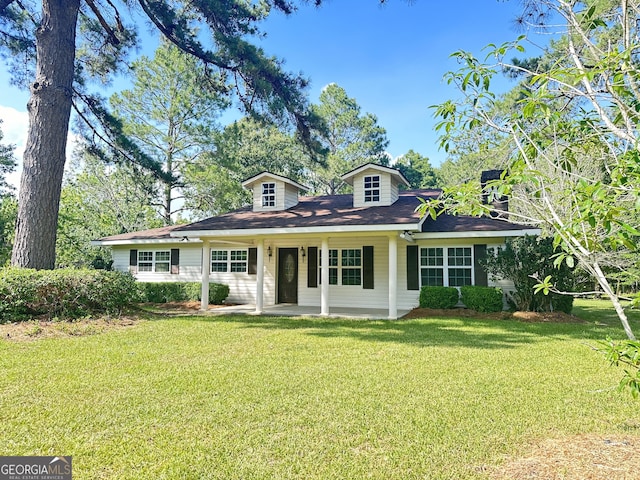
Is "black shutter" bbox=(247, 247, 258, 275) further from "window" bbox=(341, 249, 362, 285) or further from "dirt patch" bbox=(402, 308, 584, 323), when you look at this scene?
"dirt patch" bbox=(402, 308, 584, 323)

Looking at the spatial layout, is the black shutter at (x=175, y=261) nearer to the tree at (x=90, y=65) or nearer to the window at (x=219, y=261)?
the window at (x=219, y=261)

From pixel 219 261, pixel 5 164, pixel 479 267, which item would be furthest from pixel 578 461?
pixel 5 164

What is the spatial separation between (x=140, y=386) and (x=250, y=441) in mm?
2161

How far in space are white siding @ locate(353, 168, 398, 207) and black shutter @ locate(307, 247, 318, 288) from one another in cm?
225

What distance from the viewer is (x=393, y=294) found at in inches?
434

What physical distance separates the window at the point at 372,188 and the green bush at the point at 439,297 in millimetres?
3421

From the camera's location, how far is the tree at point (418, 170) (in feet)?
135

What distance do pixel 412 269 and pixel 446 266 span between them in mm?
1044

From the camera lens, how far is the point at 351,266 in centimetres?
1388

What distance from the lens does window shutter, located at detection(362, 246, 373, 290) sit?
13508 mm

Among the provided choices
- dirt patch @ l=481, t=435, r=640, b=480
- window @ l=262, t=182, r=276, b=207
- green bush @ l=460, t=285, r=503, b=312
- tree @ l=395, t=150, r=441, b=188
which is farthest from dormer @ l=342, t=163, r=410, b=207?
tree @ l=395, t=150, r=441, b=188

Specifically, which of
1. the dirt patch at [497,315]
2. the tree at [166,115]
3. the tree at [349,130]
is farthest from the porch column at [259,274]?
the tree at [349,130]

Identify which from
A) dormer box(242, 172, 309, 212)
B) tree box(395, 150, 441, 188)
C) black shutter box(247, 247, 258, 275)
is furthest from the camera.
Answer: tree box(395, 150, 441, 188)

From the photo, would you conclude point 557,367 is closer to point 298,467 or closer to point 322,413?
point 322,413
